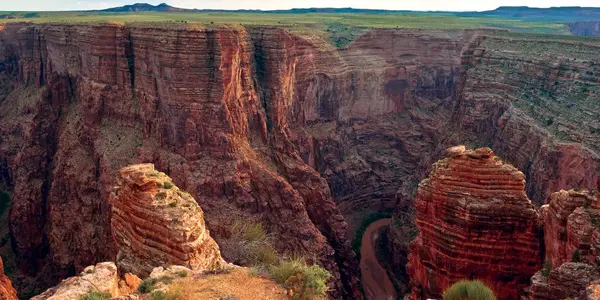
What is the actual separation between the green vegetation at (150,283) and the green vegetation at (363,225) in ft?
123

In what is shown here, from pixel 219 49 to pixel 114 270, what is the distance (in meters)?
27.7

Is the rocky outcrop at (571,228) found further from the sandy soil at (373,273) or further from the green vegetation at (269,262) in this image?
the sandy soil at (373,273)

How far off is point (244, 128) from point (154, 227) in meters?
25.0

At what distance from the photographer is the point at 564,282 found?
63.6ft

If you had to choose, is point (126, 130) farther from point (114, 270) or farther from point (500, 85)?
point (500, 85)

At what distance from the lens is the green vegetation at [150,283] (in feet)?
59.8

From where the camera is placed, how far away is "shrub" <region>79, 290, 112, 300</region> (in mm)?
17119

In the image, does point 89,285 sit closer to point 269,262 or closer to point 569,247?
point 269,262

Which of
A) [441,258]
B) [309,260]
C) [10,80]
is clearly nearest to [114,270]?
[441,258]

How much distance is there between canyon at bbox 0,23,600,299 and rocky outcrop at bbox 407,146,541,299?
1597 cm

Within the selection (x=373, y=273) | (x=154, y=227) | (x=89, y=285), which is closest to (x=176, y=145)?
(x=154, y=227)

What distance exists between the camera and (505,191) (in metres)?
24.7

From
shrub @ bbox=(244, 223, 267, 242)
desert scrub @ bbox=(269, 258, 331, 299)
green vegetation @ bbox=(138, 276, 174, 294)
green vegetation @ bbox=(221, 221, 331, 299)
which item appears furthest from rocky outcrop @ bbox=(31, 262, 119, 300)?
shrub @ bbox=(244, 223, 267, 242)

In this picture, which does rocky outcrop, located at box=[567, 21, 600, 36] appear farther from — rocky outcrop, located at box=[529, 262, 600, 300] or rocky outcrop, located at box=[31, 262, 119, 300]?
rocky outcrop, located at box=[31, 262, 119, 300]
